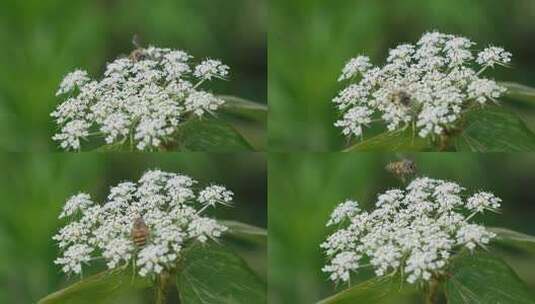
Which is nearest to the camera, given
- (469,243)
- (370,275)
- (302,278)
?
(469,243)

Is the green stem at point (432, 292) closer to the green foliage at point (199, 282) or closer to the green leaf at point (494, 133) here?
the green leaf at point (494, 133)

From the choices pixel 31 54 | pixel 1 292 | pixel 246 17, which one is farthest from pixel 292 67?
pixel 1 292

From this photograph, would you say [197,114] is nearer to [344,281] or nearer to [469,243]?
[344,281]

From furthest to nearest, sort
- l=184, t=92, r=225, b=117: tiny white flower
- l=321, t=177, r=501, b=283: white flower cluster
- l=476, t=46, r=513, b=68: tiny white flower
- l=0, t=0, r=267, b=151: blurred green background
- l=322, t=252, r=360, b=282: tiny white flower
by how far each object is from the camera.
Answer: l=0, t=0, r=267, b=151: blurred green background, l=476, t=46, r=513, b=68: tiny white flower, l=184, t=92, r=225, b=117: tiny white flower, l=322, t=252, r=360, b=282: tiny white flower, l=321, t=177, r=501, b=283: white flower cluster

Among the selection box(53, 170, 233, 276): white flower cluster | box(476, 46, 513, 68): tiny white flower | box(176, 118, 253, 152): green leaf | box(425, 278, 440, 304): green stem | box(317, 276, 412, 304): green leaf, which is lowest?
box(425, 278, 440, 304): green stem

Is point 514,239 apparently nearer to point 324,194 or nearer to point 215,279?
point 324,194

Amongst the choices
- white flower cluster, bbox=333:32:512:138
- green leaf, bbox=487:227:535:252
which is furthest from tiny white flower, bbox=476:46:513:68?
green leaf, bbox=487:227:535:252

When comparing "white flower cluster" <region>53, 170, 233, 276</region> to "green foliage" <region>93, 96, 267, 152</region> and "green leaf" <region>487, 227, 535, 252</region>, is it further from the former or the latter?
"green leaf" <region>487, 227, 535, 252</region>
